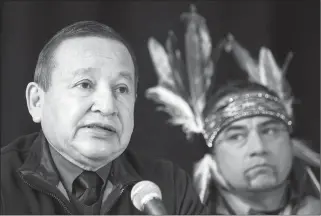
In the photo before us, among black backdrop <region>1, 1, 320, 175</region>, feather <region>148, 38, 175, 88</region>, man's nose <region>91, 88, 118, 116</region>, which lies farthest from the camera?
feather <region>148, 38, 175, 88</region>

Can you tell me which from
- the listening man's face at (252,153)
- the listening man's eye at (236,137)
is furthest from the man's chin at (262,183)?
the listening man's eye at (236,137)

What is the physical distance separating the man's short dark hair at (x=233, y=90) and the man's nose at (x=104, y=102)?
414mm

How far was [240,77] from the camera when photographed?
2049mm

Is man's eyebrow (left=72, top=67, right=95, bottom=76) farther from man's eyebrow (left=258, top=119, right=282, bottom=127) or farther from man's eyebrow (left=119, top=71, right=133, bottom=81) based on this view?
man's eyebrow (left=258, top=119, right=282, bottom=127)

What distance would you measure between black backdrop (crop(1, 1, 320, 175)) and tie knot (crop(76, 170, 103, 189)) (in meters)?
0.22

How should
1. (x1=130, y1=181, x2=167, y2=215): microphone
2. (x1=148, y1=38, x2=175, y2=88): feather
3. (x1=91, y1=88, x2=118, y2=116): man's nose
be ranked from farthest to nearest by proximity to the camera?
(x1=148, y1=38, x2=175, y2=88): feather
(x1=91, y1=88, x2=118, y2=116): man's nose
(x1=130, y1=181, x2=167, y2=215): microphone

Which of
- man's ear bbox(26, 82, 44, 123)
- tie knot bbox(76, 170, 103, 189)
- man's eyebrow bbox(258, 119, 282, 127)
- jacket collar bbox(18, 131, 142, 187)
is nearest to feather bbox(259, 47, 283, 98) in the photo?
man's eyebrow bbox(258, 119, 282, 127)

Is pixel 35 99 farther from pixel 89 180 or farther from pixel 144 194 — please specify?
pixel 144 194

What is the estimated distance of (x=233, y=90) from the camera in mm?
1988

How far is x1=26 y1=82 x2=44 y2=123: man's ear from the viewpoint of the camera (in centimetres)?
181

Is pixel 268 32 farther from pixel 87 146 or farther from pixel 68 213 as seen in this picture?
pixel 68 213

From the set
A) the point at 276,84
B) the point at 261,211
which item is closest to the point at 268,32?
the point at 276,84

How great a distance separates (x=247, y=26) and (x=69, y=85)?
0.78 m

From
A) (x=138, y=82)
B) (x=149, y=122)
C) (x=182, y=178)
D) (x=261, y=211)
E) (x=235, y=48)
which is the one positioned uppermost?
(x=235, y=48)
